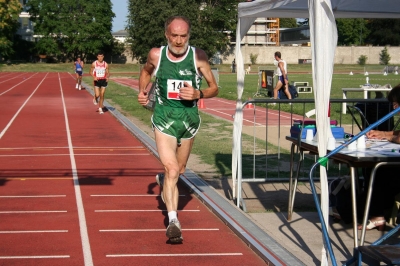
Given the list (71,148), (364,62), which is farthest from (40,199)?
(364,62)

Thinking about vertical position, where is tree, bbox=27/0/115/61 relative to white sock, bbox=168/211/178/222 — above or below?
above

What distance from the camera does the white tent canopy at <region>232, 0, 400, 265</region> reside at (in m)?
5.85

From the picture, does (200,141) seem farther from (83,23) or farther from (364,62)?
(83,23)

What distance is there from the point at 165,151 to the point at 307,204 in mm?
2516

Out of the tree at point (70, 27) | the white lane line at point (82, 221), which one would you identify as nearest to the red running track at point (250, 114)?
the white lane line at point (82, 221)

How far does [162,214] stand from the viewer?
8570 millimetres

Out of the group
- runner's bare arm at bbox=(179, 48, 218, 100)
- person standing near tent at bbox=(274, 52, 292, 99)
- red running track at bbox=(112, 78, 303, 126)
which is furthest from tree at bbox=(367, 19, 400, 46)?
runner's bare arm at bbox=(179, 48, 218, 100)

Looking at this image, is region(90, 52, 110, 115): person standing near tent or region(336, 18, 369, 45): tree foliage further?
region(336, 18, 369, 45): tree foliage

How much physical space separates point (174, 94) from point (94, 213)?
6.85ft

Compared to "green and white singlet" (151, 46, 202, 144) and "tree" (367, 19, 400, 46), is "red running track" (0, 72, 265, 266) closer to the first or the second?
"green and white singlet" (151, 46, 202, 144)

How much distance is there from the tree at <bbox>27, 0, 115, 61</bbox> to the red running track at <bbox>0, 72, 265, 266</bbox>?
90362 millimetres

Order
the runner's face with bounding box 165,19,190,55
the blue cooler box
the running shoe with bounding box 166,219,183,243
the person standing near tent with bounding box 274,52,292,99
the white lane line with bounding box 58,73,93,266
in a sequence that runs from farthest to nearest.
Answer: the person standing near tent with bounding box 274,52,292,99, the blue cooler box, the runner's face with bounding box 165,19,190,55, the running shoe with bounding box 166,219,183,243, the white lane line with bounding box 58,73,93,266

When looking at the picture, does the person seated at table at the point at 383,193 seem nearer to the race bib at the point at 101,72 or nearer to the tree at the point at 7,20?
the race bib at the point at 101,72

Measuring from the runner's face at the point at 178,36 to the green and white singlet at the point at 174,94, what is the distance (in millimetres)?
116
